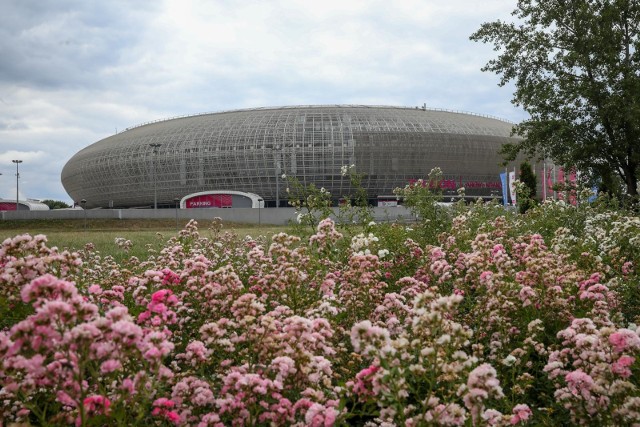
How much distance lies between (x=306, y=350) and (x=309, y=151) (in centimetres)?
6268

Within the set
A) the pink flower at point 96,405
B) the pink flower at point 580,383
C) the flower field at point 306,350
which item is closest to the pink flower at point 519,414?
the flower field at point 306,350

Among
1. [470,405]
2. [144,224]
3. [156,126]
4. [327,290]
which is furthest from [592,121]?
[156,126]

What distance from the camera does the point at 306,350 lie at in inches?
110

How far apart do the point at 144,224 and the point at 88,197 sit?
52309 millimetres

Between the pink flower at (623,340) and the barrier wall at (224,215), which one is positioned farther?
the barrier wall at (224,215)

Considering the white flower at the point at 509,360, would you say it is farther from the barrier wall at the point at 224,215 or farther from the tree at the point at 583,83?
the barrier wall at the point at 224,215

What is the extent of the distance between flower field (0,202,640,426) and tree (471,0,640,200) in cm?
1204

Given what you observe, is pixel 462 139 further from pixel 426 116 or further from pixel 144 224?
pixel 144 224

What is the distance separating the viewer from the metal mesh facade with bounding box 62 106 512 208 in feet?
215

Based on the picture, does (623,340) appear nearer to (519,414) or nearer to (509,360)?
(519,414)

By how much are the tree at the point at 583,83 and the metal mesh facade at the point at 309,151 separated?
155ft

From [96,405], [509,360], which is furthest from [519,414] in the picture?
[96,405]

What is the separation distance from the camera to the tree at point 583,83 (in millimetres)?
16219

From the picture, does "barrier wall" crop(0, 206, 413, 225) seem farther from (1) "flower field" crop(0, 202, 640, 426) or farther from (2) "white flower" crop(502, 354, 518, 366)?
(2) "white flower" crop(502, 354, 518, 366)
